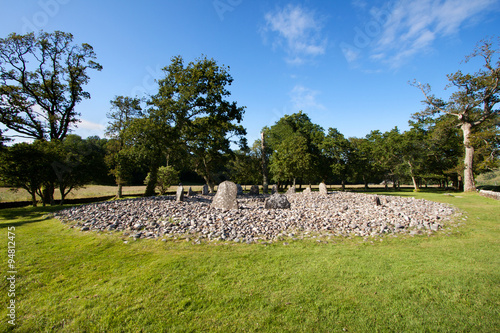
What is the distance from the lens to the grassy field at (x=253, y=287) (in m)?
3.01

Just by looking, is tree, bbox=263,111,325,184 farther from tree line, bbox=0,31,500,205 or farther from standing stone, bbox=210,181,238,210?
standing stone, bbox=210,181,238,210

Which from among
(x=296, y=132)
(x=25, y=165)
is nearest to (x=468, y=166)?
(x=296, y=132)

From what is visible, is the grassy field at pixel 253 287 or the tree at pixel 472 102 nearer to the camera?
the grassy field at pixel 253 287

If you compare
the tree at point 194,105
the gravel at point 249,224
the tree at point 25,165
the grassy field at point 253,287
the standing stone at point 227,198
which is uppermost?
the tree at point 194,105

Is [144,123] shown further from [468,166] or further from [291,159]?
[468,166]

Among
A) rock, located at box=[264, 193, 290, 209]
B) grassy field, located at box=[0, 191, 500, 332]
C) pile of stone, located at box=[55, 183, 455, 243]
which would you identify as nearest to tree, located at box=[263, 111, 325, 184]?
rock, located at box=[264, 193, 290, 209]

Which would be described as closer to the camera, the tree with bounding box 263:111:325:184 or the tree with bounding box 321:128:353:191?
the tree with bounding box 321:128:353:191

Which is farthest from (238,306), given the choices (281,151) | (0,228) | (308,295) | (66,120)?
(281,151)

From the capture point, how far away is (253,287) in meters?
3.86

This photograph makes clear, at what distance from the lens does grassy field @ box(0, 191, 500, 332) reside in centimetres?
301

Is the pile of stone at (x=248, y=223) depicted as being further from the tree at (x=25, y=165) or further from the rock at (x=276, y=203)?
the tree at (x=25, y=165)

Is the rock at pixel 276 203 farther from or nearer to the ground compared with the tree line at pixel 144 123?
nearer to the ground

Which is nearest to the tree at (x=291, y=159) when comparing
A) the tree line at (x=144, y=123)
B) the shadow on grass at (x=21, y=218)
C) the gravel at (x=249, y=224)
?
the tree line at (x=144, y=123)

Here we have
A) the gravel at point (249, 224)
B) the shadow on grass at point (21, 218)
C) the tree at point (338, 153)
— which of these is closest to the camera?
the gravel at point (249, 224)
